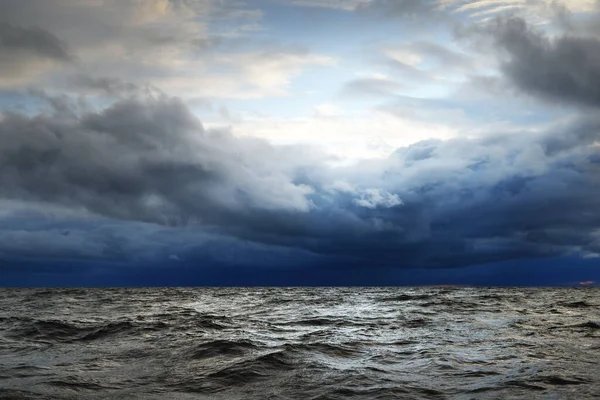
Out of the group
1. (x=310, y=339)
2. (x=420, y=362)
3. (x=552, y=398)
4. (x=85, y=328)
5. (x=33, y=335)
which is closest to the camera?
(x=552, y=398)

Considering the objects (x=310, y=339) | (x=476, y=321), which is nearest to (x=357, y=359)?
(x=310, y=339)

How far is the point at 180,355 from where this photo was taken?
13.4 meters

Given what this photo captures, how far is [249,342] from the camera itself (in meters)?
15.6

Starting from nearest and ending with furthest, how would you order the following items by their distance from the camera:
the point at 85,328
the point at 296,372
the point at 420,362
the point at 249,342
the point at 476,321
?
the point at 296,372, the point at 420,362, the point at 249,342, the point at 85,328, the point at 476,321

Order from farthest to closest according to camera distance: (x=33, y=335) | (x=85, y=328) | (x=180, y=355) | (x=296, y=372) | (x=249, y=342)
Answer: (x=85, y=328), (x=33, y=335), (x=249, y=342), (x=180, y=355), (x=296, y=372)

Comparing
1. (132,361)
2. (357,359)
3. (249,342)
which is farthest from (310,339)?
(132,361)

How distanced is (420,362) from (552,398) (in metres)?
4.29

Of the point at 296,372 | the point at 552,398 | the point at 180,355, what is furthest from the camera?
the point at 180,355

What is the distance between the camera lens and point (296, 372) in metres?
11.1

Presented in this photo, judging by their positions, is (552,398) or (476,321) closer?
(552,398)

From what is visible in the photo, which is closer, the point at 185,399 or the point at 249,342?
the point at 185,399

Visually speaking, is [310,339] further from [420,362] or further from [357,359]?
[420,362]

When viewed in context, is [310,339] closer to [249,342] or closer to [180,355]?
[249,342]

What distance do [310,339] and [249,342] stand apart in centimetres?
237
